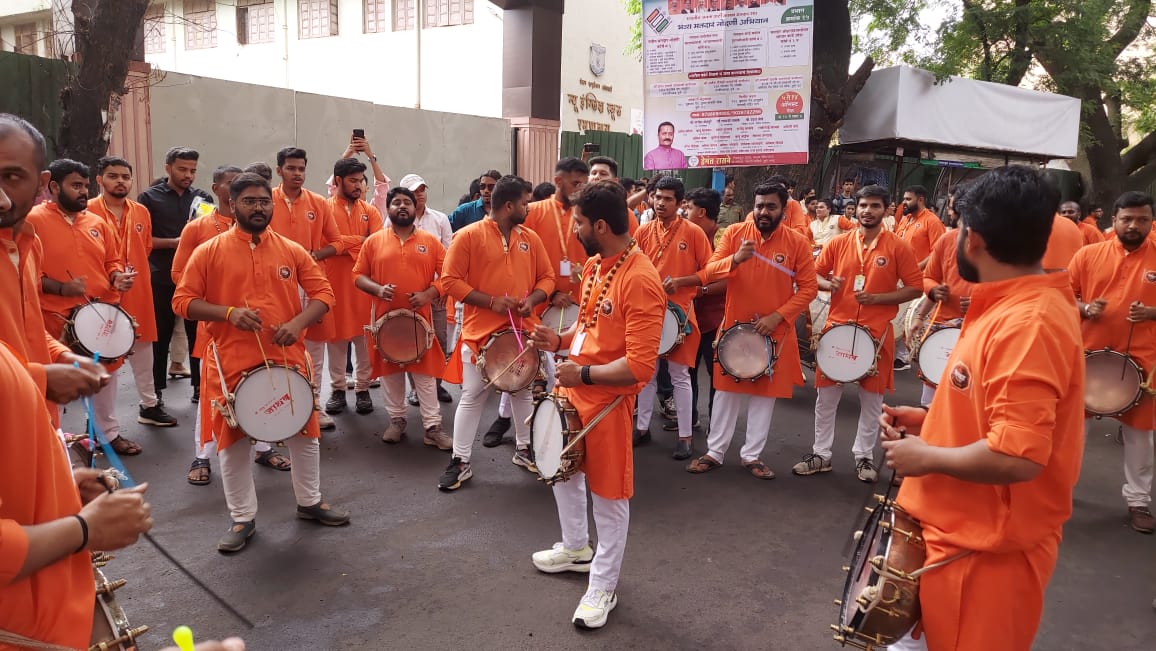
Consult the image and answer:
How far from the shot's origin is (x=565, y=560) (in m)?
4.25

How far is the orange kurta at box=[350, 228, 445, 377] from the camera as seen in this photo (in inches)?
244

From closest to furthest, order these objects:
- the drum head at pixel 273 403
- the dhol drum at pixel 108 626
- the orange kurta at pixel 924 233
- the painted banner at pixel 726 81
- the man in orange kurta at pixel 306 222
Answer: the dhol drum at pixel 108 626 → the drum head at pixel 273 403 → the man in orange kurta at pixel 306 222 → the painted banner at pixel 726 81 → the orange kurta at pixel 924 233

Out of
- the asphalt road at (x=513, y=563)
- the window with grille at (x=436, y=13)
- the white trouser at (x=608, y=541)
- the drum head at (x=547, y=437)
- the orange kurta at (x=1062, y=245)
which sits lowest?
the asphalt road at (x=513, y=563)

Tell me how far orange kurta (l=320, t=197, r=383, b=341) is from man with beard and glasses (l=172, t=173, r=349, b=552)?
2173 mm

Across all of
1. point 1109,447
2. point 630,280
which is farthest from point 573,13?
point 630,280

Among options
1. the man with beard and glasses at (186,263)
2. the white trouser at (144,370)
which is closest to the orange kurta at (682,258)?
the man with beard and glasses at (186,263)

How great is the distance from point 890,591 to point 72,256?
5714 mm

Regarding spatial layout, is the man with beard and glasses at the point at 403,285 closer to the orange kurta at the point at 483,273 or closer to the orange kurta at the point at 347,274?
the orange kurta at the point at 347,274

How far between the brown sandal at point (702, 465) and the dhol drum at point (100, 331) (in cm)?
423

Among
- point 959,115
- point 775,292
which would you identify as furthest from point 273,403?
point 959,115

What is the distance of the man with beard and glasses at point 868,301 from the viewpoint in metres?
5.78

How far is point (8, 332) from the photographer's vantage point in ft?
7.72

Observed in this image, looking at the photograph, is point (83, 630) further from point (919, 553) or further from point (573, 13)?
point (573, 13)

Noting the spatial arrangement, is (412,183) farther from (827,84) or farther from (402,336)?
(827,84)
